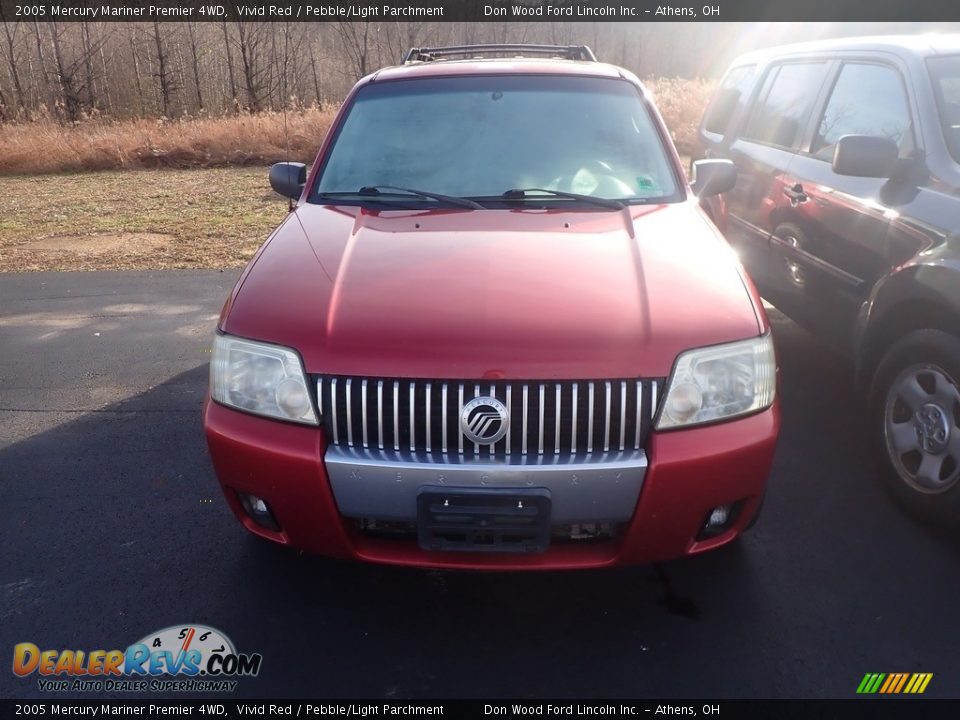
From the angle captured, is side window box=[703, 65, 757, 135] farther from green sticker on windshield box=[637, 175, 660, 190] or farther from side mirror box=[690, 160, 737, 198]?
green sticker on windshield box=[637, 175, 660, 190]

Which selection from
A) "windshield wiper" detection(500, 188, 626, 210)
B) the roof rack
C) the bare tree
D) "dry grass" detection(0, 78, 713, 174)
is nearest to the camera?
"windshield wiper" detection(500, 188, 626, 210)

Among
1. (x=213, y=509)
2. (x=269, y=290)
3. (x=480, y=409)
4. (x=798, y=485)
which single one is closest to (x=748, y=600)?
(x=798, y=485)

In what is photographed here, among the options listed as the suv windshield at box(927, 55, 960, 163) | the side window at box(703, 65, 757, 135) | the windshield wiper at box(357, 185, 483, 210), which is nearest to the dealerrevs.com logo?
the windshield wiper at box(357, 185, 483, 210)

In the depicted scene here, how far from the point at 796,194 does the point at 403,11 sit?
64.4 ft

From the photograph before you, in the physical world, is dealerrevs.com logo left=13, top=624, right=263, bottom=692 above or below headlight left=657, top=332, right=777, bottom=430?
below

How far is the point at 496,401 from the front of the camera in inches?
86.3

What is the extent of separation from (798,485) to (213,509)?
2603 mm

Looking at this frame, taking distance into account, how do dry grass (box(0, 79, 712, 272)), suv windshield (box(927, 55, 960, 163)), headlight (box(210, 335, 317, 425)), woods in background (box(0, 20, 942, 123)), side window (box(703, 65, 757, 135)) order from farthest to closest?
woods in background (box(0, 20, 942, 123)) < dry grass (box(0, 79, 712, 272)) < side window (box(703, 65, 757, 135)) < suv windshield (box(927, 55, 960, 163)) < headlight (box(210, 335, 317, 425))

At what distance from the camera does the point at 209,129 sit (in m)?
15.6

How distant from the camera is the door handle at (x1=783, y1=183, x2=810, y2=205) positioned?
13.8 ft

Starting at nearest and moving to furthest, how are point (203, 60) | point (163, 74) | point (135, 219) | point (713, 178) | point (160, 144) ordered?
point (713, 178) → point (135, 219) → point (160, 144) → point (163, 74) → point (203, 60)

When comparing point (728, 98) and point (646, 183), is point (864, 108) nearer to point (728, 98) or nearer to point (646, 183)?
point (646, 183)

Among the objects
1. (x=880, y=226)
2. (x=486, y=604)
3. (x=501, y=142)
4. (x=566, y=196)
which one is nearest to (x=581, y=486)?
(x=486, y=604)

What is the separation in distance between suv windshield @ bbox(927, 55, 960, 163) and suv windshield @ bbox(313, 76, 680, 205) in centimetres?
119
